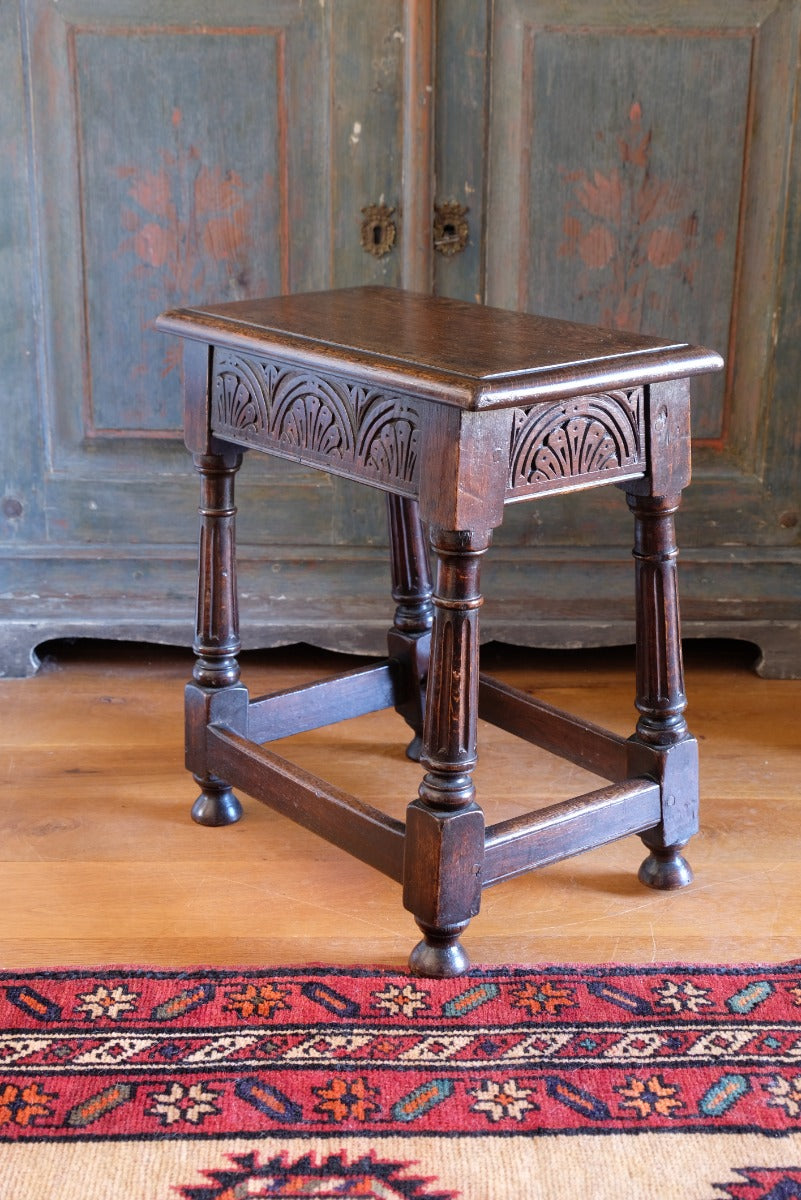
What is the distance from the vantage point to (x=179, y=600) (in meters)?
2.57

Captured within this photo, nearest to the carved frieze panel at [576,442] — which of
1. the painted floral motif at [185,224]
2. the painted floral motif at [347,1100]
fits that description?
the painted floral motif at [347,1100]

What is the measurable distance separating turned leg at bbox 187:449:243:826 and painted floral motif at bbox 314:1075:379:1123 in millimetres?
630

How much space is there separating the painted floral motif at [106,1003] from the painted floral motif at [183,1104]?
15 cm

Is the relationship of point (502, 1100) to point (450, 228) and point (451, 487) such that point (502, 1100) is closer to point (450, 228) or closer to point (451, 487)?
point (451, 487)

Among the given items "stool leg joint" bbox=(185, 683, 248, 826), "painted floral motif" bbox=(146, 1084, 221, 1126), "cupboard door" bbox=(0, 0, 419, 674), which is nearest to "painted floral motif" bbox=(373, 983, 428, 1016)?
"painted floral motif" bbox=(146, 1084, 221, 1126)

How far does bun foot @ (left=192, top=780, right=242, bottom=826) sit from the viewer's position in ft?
6.70

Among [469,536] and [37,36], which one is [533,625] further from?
[37,36]

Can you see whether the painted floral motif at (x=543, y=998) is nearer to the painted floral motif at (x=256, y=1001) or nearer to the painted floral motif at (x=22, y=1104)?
the painted floral motif at (x=256, y=1001)

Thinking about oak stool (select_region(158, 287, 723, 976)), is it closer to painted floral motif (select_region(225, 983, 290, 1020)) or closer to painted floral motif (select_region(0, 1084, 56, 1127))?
painted floral motif (select_region(225, 983, 290, 1020))

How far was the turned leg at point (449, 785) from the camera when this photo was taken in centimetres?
153

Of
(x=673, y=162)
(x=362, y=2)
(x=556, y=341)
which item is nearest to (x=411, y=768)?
(x=556, y=341)

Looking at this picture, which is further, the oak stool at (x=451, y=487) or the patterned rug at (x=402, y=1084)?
the oak stool at (x=451, y=487)

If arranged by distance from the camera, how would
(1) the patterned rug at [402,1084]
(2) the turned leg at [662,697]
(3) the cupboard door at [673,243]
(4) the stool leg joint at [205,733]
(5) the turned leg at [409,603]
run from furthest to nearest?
(3) the cupboard door at [673,243] → (5) the turned leg at [409,603] → (4) the stool leg joint at [205,733] → (2) the turned leg at [662,697] → (1) the patterned rug at [402,1084]

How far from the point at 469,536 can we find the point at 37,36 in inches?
52.6
